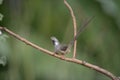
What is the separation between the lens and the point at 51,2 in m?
2.55

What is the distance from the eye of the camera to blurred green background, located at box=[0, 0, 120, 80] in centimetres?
239

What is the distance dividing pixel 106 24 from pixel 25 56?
632 millimetres

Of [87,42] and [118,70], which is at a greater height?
[87,42]

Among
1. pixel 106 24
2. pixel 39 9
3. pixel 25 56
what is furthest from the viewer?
pixel 106 24

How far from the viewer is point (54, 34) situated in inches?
96.7

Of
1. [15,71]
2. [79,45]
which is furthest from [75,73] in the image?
[15,71]

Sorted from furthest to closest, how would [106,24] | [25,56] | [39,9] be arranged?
[106,24]
[39,9]
[25,56]

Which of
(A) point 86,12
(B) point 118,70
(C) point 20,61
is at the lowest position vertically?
(B) point 118,70

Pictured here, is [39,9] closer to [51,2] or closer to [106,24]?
[51,2]

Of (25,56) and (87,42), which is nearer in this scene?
(25,56)

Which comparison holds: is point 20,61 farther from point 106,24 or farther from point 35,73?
point 106,24

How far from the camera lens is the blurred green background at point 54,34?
2387mm

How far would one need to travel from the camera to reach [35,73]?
7.86ft

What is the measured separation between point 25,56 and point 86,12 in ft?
1.53
